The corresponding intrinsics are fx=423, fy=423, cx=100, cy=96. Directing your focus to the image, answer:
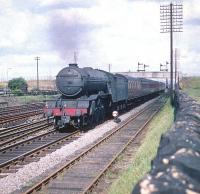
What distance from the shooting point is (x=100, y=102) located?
25.1 meters

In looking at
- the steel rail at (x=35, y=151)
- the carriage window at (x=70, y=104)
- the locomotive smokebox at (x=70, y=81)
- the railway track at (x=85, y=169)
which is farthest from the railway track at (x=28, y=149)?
the locomotive smokebox at (x=70, y=81)

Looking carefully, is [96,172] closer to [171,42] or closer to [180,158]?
[180,158]

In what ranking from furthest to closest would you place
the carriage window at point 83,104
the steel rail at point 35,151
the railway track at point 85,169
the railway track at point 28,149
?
the carriage window at point 83,104, the railway track at point 28,149, the steel rail at point 35,151, the railway track at point 85,169

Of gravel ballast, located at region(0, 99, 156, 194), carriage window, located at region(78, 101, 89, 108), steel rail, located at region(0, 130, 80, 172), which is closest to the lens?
gravel ballast, located at region(0, 99, 156, 194)

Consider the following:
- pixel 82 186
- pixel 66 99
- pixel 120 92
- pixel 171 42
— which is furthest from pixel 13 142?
pixel 171 42

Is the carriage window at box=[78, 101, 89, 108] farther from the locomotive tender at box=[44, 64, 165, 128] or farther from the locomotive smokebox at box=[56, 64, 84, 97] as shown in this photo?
the locomotive smokebox at box=[56, 64, 84, 97]

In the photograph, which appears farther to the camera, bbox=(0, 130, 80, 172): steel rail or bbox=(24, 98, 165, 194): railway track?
bbox=(0, 130, 80, 172): steel rail

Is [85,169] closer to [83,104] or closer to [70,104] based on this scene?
[83,104]

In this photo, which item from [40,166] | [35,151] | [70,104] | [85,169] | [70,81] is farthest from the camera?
[70,81]

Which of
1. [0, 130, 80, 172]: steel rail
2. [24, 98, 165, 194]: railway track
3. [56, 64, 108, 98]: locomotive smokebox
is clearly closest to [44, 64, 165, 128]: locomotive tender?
[56, 64, 108, 98]: locomotive smokebox

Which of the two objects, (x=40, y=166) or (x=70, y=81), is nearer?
(x=40, y=166)

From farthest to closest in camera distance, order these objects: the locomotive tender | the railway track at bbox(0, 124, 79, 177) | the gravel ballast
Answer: the locomotive tender → the railway track at bbox(0, 124, 79, 177) → the gravel ballast

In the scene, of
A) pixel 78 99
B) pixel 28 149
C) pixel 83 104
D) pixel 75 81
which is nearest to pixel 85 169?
pixel 28 149

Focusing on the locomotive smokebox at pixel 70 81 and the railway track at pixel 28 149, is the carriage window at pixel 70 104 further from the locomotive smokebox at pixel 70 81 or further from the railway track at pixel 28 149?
the railway track at pixel 28 149
